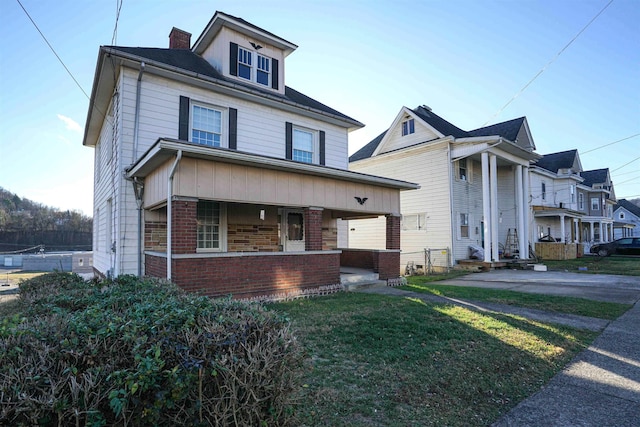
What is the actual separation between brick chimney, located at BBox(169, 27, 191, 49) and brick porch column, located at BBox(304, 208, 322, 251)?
8759mm

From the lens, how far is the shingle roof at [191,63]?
30.7ft

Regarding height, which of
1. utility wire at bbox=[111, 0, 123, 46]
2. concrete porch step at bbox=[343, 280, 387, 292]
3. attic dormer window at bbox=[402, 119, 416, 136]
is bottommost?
concrete porch step at bbox=[343, 280, 387, 292]

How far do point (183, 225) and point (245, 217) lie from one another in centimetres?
368

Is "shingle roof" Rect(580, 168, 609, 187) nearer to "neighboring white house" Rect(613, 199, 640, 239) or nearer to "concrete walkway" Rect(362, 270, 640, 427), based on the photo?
"neighboring white house" Rect(613, 199, 640, 239)

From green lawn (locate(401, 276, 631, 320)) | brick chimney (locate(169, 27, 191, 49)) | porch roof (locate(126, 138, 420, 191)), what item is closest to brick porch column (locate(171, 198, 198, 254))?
porch roof (locate(126, 138, 420, 191))

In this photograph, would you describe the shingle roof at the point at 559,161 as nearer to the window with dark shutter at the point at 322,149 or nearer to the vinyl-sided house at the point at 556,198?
the vinyl-sided house at the point at 556,198

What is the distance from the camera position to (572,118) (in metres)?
17.4

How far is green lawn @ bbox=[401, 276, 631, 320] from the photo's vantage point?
7070mm

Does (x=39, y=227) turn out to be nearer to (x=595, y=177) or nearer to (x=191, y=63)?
(x=191, y=63)

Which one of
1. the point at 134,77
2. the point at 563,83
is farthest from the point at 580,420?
the point at 563,83

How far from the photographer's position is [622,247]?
2538cm

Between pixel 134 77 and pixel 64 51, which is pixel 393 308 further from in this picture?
pixel 64 51

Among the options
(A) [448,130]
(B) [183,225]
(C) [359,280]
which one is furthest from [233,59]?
(A) [448,130]

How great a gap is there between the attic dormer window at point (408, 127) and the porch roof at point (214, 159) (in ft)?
34.4
